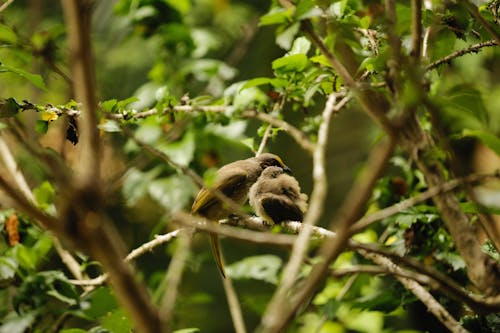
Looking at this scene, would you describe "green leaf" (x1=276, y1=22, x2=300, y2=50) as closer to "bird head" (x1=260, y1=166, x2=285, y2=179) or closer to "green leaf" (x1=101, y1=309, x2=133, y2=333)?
"green leaf" (x1=101, y1=309, x2=133, y2=333)

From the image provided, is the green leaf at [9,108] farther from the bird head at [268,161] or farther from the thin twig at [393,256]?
the bird head at [268,161]

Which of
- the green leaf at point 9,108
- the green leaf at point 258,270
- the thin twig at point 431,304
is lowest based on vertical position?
the green leaf at point 258,270

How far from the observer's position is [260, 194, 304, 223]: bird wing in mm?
2492

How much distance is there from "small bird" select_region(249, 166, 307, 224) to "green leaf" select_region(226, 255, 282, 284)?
29 centimetres

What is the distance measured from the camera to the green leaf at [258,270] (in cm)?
278

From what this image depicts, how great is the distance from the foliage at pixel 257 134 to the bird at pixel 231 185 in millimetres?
85

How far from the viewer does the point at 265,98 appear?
7.23ft

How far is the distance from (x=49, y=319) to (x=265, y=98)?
1.05 meters

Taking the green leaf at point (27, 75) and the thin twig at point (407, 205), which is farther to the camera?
the green leaf at point (27, 75)

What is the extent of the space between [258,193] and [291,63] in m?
0.82

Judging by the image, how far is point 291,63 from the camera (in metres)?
2.09

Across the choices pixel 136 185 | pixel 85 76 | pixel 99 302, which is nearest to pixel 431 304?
pixel 99 302

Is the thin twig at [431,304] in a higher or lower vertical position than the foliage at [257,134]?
lower

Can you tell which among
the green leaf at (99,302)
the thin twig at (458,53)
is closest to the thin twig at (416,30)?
the thin twig at (458,53)
